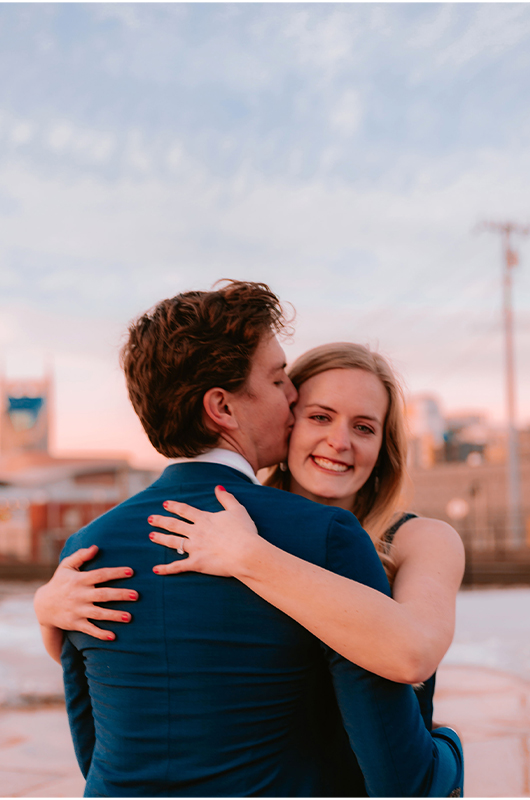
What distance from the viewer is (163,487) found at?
1.55 m

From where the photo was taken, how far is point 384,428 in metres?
2.43

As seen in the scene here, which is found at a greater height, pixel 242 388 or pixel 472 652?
pixel 242 388

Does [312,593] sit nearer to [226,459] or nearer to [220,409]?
[226,459]

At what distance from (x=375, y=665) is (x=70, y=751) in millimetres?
3954

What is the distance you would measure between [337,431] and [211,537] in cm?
95

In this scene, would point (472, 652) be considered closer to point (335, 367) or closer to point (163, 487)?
point (335, 367)

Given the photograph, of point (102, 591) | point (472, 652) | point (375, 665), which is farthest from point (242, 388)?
point (472, 652)

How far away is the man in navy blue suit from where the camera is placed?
52.9 inches

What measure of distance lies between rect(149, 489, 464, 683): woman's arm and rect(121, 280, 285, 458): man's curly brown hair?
0.20 meters

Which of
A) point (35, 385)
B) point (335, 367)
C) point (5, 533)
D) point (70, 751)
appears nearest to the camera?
point (335, 367)

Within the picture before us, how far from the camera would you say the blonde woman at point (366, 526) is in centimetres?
134

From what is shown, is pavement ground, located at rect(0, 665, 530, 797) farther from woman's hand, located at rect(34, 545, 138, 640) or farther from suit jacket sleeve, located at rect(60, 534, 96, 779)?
woman's hand, located at rect(34, 545, 138, 640)

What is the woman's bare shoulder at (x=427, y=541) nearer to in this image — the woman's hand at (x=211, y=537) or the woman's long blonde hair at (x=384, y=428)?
the woman's long blonde hair at (x=384, y=428)

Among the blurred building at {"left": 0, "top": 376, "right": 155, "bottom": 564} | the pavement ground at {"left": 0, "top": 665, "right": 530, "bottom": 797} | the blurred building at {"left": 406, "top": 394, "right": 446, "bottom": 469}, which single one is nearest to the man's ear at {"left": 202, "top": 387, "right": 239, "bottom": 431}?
the pavement ground at {"left": 0, "top": 665, "right": 530, "bottom": 797}
